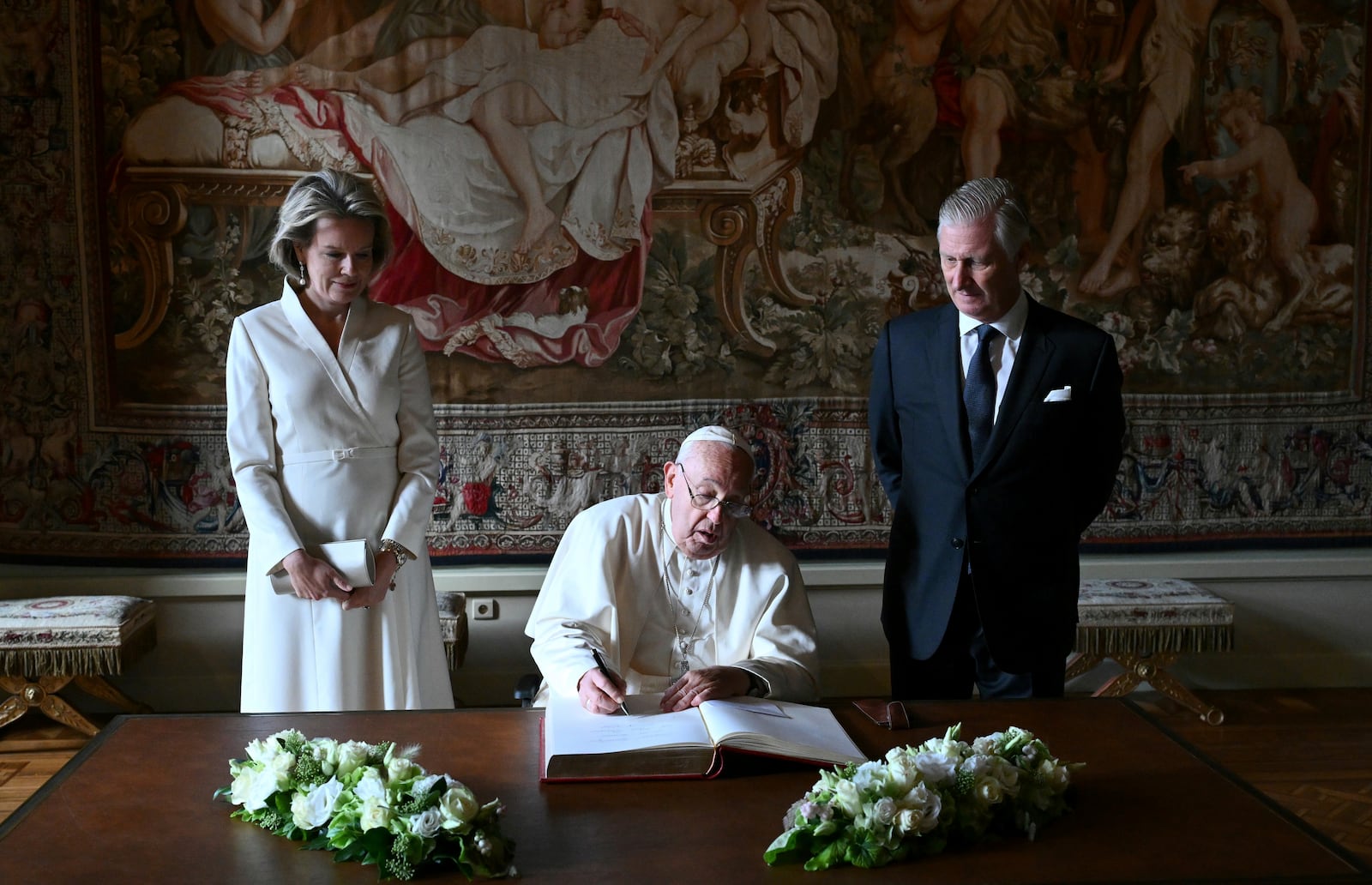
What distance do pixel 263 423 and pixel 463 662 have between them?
2.34 m

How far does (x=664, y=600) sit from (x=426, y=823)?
138 centimetres

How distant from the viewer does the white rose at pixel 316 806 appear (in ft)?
6.27

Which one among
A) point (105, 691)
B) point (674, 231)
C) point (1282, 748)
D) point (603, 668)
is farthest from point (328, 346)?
point (1282, 748)

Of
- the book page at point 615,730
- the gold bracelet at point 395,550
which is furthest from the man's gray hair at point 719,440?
the gold bracelet at point 395,550

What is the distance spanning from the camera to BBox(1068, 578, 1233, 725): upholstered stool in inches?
203

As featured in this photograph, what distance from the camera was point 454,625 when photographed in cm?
503

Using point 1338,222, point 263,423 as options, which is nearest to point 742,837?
point 263,423

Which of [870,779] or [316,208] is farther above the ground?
[316,208]

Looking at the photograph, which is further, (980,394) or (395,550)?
(395,550)

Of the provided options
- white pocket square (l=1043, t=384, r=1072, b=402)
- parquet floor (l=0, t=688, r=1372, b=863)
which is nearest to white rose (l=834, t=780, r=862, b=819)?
white pocket square (l=1043, t=384, r=1072, b=402)

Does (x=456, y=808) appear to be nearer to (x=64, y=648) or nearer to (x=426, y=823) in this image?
(x=426, y=823)

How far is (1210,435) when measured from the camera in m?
5.68

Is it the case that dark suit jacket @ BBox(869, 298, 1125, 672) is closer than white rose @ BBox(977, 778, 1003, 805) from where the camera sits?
No

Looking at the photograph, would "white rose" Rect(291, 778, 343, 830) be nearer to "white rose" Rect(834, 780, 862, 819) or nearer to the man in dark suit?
"white rose" Rect(834, 780, 862, 819)
